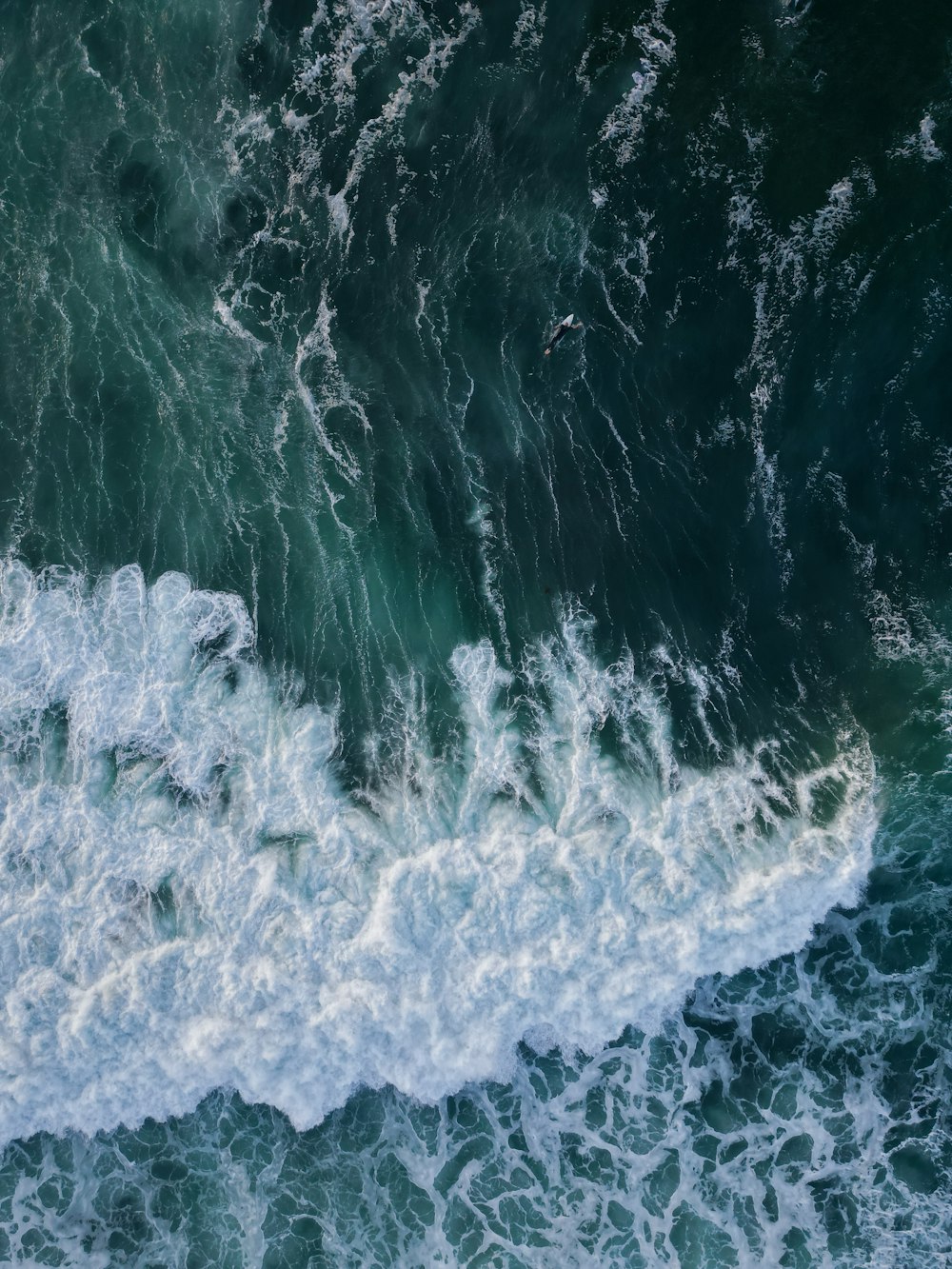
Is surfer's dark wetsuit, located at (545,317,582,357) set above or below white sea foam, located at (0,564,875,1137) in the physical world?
above

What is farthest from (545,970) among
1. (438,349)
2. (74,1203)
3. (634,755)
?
(438,349)

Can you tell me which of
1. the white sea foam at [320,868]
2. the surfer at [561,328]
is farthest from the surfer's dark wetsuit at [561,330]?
the white sea foam at [320,868]

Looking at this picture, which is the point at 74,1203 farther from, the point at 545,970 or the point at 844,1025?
the point at 844,1025

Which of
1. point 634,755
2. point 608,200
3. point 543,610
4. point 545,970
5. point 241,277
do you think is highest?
point 608,200

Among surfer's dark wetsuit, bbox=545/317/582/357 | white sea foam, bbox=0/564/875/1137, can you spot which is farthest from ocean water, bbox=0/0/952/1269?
surfer's dark wetsuit, bbox=545/317/582/357

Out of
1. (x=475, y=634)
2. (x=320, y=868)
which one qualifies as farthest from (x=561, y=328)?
(x=320, y=868)

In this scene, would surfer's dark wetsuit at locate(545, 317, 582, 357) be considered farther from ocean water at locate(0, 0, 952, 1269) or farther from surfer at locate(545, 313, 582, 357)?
ocean water at locate(0, 0, 952, 1269)
